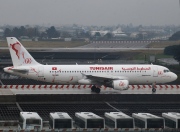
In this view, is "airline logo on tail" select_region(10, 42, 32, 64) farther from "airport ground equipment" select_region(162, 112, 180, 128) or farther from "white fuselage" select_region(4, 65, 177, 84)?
"airport ground equipment" select_region(162, 112, 180, 128)

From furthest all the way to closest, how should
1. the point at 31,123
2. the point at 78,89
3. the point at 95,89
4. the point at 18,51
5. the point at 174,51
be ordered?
the point at 174,51 → the point at 18,51 → the point at 78,89 → the point at 95,89 → the point at 31,123

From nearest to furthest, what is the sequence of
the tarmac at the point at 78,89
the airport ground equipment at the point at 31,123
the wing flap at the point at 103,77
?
the airport ground equipment at the point at 31,123
the wing flap at the point at 103,77
the tarmac at the point at 78,89

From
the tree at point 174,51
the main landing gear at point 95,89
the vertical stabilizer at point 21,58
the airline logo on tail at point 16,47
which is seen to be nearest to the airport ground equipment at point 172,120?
the main landing gear at point 95,89

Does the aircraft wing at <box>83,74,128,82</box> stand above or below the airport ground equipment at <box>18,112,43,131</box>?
above

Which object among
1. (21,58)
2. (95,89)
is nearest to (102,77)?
(95,89)

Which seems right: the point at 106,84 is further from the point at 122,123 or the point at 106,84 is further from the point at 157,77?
the point at 122,123

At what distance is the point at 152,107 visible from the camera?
4556cm

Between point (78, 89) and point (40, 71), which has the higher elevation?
point (40, 71)

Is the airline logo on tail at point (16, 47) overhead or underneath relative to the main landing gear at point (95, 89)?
overhead

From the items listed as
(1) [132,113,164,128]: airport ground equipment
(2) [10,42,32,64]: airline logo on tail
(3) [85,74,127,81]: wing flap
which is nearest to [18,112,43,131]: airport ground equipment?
(1) [132,113,164,128]: airport ground equipment

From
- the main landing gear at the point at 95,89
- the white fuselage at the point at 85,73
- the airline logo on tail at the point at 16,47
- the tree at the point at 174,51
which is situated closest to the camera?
the main landing gear at the point at 95,89

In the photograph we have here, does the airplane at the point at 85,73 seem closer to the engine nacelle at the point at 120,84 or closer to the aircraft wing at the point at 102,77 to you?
the aircraft wing at the point at 102,77

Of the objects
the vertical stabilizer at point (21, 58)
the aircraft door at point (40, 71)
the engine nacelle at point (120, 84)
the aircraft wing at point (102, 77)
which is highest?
the vertical stabilizer at point (21, 58)

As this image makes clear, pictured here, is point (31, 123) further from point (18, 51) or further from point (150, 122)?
point (18, 51)
